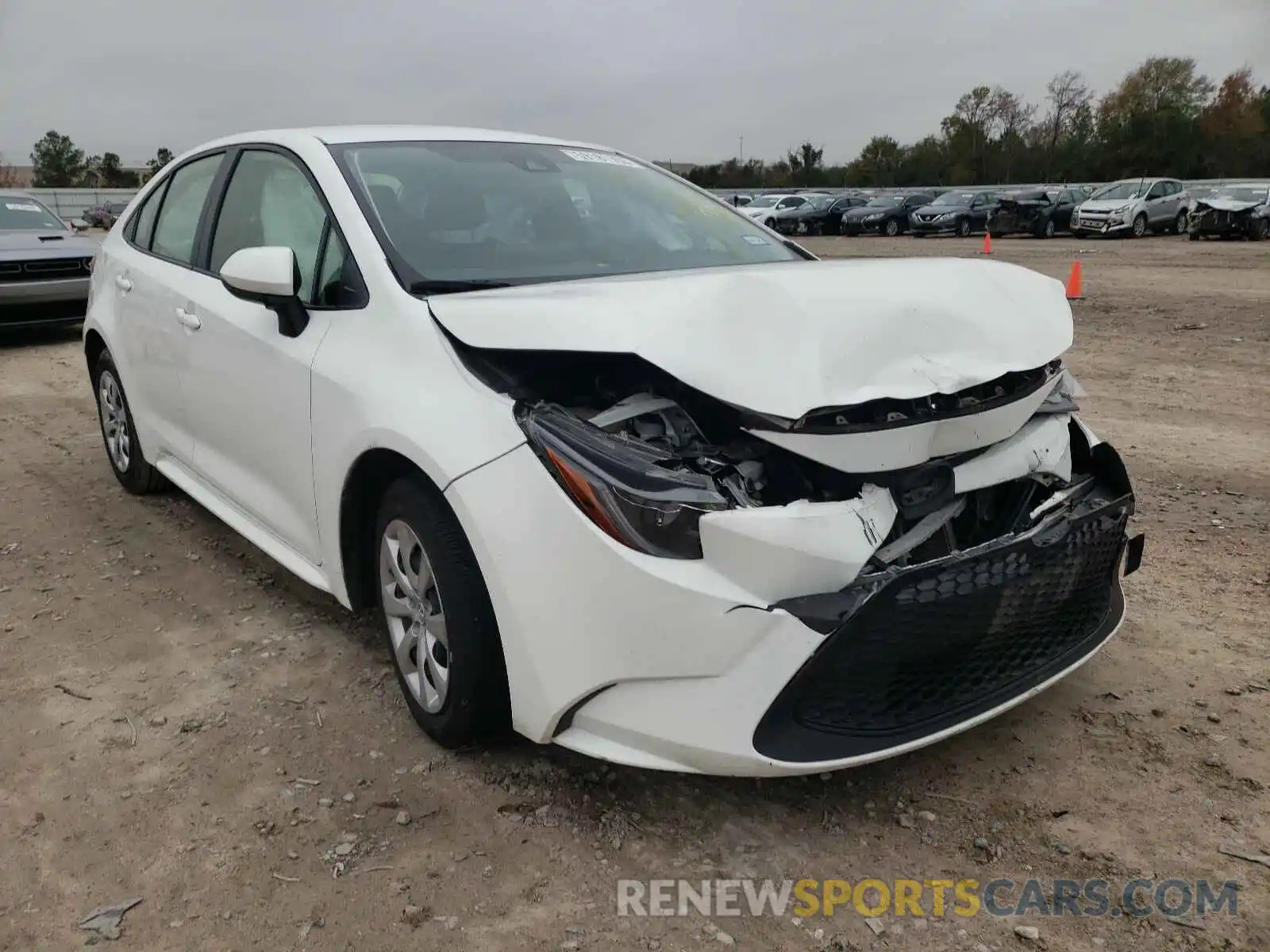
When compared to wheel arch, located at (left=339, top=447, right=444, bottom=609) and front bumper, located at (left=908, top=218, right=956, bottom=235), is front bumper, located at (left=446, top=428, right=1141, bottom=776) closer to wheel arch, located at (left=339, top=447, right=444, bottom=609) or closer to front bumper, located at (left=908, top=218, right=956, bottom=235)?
wheel arch, located at (left=339, top=447, right=444, bottom=609)

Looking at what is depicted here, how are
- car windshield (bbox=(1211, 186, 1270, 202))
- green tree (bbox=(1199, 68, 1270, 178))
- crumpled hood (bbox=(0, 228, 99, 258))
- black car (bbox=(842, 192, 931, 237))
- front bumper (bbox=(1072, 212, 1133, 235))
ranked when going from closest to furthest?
crumpled hood (bbox=(0, 228, 99, 258)) → car windshield (bbox=(1211, 186, 1270, 202)) → front bumper (bbox=(1072, 212, 1133, 235)) → black car (bbox=(842, 192, 931, 237)) → green tree (bbox=(1199, 68, 1270, 178))

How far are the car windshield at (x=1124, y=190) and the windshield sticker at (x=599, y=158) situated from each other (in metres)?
25.0

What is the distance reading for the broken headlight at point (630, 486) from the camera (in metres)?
2.06

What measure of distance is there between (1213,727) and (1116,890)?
838 millimetres

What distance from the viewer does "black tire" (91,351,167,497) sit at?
15.4 ft

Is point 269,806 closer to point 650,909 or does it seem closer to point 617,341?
point 650,909

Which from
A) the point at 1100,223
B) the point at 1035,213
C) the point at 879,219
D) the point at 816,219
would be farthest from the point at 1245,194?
the point at 816,219

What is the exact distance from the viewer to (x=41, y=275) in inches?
379

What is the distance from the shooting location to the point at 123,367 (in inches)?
176

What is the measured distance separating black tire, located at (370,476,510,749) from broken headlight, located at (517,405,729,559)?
37 centimetres

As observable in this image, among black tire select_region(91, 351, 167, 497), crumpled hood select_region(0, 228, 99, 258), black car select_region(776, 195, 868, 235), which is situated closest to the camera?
black tire select_region(91, 351, 167, 497)

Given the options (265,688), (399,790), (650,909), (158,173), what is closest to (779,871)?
(650,909)

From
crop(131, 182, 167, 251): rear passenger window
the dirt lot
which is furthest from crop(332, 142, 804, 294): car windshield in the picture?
crop(131, 182, 167, 251): rear passenger window

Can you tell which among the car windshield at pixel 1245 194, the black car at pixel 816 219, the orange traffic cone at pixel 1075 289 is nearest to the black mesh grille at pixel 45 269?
the orange traffic cone at pixel 1075 289
